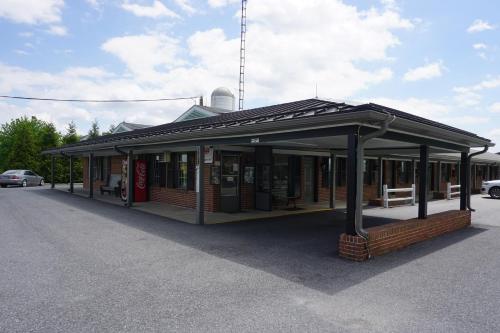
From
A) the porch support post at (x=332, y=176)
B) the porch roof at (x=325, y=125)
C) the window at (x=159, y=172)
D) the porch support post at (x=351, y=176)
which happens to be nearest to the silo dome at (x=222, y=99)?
the window at (x=159, y=172)

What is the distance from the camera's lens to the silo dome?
25953 millimetres

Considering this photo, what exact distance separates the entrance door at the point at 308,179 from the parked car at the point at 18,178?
70.3 feet

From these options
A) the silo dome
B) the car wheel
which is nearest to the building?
the car wheel

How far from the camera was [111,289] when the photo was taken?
4.97 meters

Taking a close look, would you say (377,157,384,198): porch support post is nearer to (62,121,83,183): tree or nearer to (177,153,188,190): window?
(177,153,188,190): window

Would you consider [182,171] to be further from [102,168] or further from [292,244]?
[102,168]

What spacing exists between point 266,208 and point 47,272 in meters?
8.69

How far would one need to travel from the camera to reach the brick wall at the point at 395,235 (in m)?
6.52

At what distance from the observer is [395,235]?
7.43 m

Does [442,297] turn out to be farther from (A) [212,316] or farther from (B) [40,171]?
(B) [40,171]

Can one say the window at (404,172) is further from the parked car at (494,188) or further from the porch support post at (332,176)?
the porch support post at (332,176)

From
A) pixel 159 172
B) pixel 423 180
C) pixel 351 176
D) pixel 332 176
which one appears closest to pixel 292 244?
pixel 351 176

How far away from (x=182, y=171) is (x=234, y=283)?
31.8 ft

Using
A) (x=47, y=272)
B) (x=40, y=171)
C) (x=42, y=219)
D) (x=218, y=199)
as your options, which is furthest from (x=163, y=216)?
(x=40, y=171)
